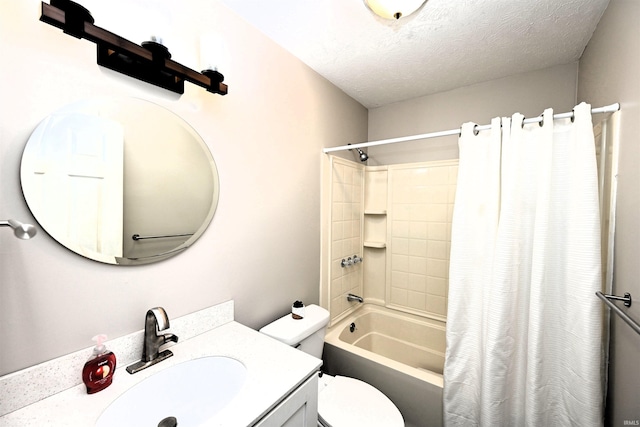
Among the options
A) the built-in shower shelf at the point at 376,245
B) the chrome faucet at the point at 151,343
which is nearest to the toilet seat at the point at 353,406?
the chrome faucet at the point at 151,343

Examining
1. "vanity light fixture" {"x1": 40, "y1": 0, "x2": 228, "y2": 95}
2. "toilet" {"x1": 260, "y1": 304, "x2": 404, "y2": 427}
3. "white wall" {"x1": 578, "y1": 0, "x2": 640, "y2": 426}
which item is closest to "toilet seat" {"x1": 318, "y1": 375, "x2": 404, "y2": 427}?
"toilet" {"x1": 260, "y1": 304, "x2": 404, "y2": 427}

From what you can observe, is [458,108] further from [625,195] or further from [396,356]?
[396,356]

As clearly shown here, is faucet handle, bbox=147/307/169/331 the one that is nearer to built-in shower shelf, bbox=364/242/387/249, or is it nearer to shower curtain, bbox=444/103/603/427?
shower curtain, bbox=444/103/603/427

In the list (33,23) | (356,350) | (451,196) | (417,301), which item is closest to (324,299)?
(356,350)

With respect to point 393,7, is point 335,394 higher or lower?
lower

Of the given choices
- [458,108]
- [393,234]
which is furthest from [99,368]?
[458,108]

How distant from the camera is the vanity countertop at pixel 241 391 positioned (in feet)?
2.27

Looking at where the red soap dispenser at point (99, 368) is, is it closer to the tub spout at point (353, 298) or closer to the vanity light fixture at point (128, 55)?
the vanity light fixture at point (128, 55)

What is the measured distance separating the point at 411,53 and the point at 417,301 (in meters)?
1.93

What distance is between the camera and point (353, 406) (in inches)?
49.6

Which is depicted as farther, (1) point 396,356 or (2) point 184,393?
(1) point 396,356

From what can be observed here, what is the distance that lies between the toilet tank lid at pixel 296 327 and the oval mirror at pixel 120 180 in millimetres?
645

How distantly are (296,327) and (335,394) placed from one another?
40 centimetres

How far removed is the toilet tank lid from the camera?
4.33 ft
